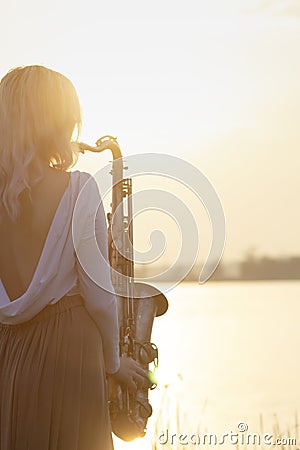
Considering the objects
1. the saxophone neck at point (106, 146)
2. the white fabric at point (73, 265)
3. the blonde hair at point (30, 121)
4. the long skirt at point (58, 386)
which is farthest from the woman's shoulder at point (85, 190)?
the saxophone neck at point (106, 146)

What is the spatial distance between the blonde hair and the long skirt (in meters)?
0.48

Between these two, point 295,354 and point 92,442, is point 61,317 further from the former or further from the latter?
point 295,354

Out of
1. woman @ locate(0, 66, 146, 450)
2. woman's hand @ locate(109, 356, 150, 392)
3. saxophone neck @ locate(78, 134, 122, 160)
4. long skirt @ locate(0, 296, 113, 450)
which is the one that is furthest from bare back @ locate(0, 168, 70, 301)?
saxophone neck @ locate(78, 134, 122, 160)

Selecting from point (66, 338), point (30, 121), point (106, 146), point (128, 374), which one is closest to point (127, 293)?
point (106, 146)

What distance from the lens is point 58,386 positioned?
409 cm

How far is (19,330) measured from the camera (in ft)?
13.6

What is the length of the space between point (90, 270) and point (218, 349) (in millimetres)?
26235

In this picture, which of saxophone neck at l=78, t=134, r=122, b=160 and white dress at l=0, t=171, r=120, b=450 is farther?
saxophone neck at l=78, t=134, r=122, b=160

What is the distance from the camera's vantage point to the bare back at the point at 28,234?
161 inches

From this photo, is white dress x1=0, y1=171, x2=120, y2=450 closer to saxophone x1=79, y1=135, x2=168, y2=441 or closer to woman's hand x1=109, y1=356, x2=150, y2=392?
woman's hand x1=109, y1=356, x2=150, y2=392

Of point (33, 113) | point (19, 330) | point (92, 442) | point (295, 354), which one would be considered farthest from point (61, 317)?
point (295, 354)

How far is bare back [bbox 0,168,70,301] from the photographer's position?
4090 mm

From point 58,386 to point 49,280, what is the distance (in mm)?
444

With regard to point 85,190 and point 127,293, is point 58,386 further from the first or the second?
point 127,293
